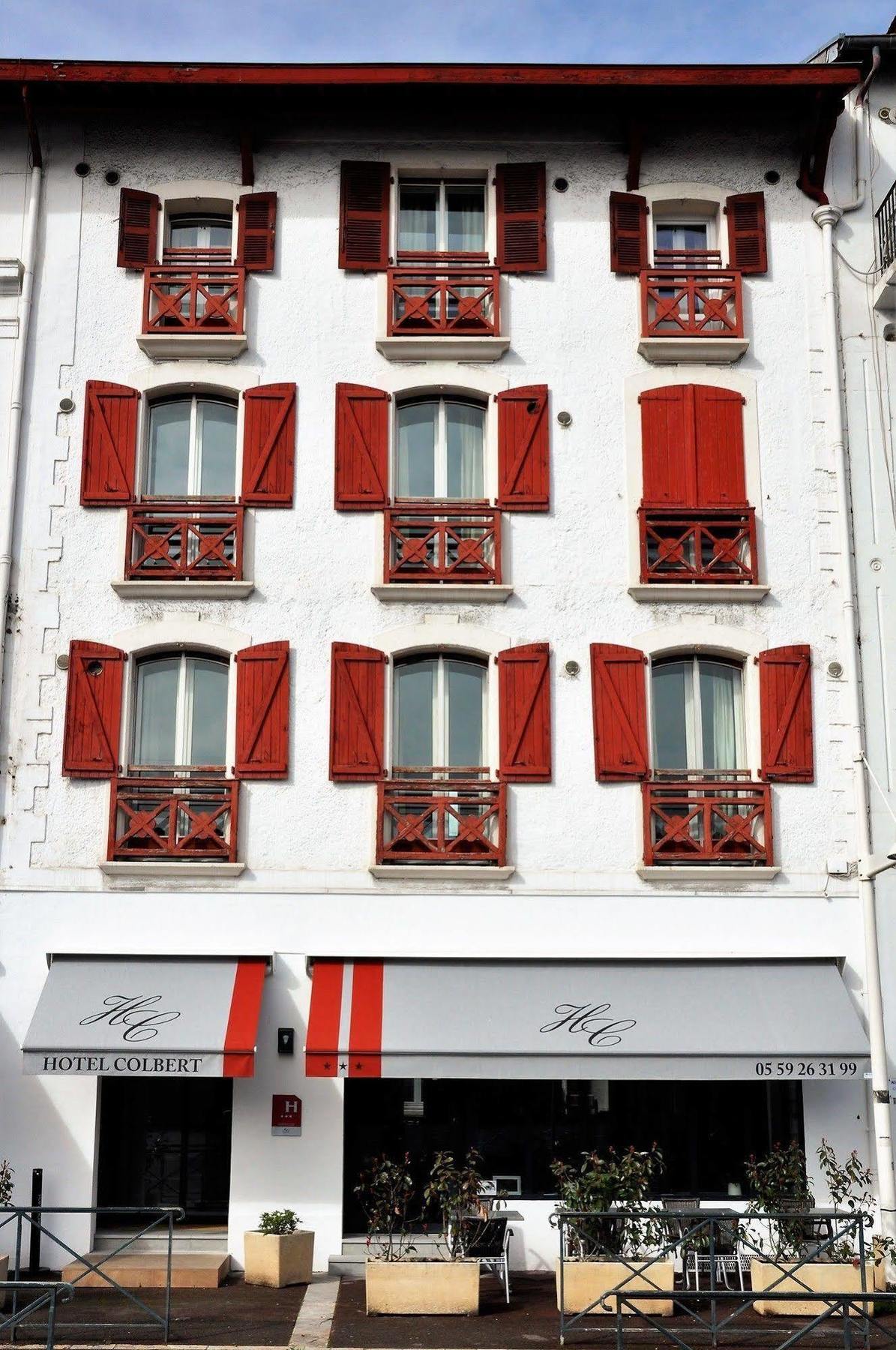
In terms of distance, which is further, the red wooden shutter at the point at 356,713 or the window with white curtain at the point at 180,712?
the window with white curtain at the point at 180,712

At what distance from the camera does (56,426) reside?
17.7 meters

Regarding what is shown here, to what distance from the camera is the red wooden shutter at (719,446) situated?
17.6 m

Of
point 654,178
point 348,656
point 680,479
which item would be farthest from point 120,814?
point 654,178

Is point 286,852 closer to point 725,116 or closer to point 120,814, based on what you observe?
point 120,814

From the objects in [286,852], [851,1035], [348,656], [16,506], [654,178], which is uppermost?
[654,178]

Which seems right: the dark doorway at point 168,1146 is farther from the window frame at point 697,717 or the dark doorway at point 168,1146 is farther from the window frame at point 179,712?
the window frame at point 697,717

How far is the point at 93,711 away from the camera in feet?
55.5

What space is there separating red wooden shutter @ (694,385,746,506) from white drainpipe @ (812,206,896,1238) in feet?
3.76

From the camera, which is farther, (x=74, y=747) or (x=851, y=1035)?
(x=74, y=747)

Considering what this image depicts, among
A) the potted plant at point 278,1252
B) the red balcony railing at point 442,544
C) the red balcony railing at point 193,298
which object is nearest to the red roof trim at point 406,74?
the red balcony railing at point 193,298

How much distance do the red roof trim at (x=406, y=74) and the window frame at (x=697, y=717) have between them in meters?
6.99

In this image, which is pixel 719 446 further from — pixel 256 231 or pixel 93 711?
pixel 93 711

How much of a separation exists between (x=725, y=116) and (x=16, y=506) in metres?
10.2

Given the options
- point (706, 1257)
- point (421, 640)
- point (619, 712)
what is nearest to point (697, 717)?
point (619, 712)
